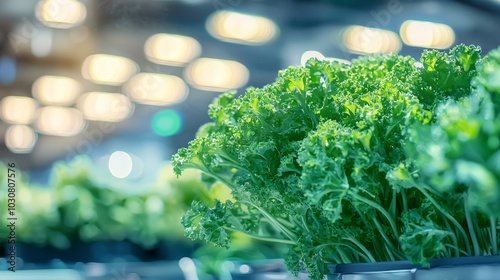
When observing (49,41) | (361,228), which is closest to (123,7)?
(49,41)

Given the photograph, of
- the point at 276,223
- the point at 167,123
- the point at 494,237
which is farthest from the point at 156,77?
the point at 494,237

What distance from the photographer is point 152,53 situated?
4.45 m

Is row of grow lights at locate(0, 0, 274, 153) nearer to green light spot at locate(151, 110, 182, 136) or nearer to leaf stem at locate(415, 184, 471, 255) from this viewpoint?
green light spot at locate(151, 110, 182, 136)

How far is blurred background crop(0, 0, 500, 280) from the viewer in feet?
12.4

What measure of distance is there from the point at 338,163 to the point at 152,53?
3.88 metres

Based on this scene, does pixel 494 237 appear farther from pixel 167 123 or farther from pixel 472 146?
pixel 167 123

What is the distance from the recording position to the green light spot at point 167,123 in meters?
4.22

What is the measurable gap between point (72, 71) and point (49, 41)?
1.01ft

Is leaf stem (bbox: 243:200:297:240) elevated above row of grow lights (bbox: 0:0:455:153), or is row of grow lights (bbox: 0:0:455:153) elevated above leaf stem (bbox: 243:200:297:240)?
row of grow lights (bbox: 0:0:455:153)

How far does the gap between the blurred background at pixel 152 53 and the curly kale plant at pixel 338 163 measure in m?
2.28

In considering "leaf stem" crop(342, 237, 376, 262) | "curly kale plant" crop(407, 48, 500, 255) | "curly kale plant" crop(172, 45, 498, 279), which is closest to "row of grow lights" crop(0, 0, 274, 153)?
"curly kale plant" crop(172, 45, 498, 279)

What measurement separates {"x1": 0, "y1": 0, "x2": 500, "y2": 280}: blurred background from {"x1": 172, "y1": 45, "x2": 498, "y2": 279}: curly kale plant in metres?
2.28

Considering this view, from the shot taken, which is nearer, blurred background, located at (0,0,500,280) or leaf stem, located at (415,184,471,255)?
leaf stem, located at (415,184,471,255)

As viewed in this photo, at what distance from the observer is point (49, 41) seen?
154 inches
